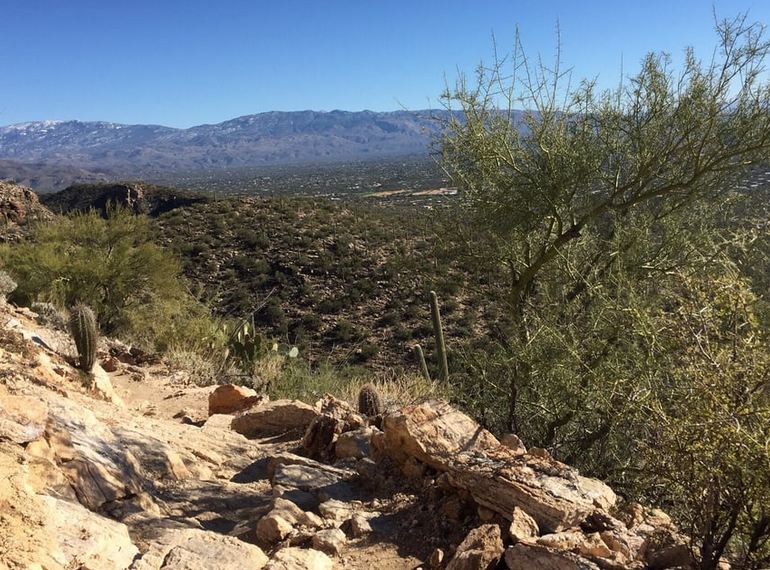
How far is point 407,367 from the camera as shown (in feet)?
57.4

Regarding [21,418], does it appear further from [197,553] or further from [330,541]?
[330,541]

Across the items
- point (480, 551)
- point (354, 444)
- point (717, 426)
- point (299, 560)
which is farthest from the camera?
point (354, 444)

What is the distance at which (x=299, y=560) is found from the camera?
343 centimetres

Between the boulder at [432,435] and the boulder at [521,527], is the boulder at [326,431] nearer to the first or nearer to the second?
the boulder at [432,435]

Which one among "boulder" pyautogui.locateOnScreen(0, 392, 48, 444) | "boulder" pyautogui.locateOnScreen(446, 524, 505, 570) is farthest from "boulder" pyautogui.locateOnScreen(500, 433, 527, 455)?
"boulder" pyautogui.locateOnScreen(0, 392, 48, 444)

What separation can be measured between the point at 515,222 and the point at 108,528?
14.5 feet

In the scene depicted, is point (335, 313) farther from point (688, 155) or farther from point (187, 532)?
point (187, 532)

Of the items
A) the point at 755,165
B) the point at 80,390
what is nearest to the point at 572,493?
the point at 755,165

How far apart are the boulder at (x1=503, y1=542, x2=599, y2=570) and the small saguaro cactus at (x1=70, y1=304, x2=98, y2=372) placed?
19.5 feet

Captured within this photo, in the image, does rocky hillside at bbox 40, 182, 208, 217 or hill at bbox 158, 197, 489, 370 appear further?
rocky hillside at bbox 40, 182, 208, 217

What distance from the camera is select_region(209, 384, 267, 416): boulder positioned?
24.8 ft

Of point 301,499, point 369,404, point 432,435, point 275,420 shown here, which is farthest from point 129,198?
point 432,435

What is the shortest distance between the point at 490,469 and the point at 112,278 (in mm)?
10766

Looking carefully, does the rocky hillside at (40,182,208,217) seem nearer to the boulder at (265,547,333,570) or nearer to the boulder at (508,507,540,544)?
the boulder at (265,547,333,570)
